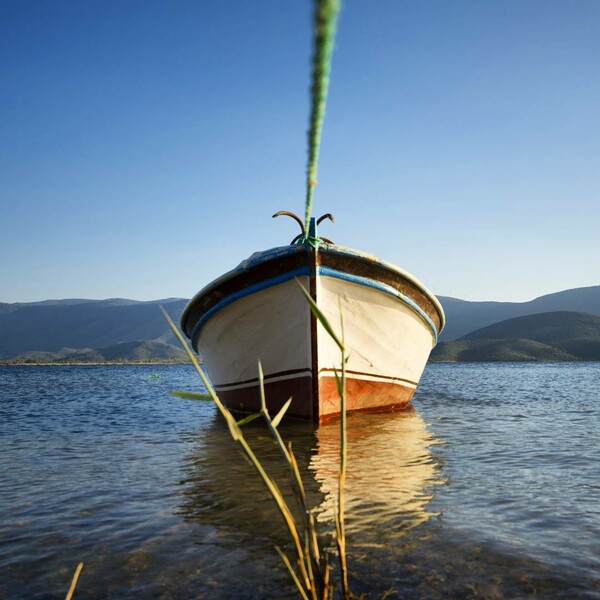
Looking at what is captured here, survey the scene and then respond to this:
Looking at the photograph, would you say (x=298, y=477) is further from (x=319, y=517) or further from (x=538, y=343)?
(x=538, y=343)

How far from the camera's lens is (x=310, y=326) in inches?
339

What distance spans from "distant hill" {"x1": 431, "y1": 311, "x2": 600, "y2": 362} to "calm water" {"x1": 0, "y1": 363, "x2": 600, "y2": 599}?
9735 cm

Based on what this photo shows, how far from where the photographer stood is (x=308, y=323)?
28.3ft

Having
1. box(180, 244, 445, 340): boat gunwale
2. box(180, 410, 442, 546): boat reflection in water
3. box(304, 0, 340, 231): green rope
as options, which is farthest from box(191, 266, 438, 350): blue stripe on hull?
box(304, 0, 340, 231): green rope

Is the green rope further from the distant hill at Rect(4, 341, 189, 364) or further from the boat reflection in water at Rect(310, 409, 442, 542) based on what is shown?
the distant hill at Rect(4, 341, 189, 364)

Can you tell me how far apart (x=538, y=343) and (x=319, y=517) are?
11051 centimetres

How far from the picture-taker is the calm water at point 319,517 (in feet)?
9.71

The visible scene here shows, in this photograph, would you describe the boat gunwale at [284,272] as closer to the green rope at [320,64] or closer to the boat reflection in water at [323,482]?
the boat reflection in water at [323,482]

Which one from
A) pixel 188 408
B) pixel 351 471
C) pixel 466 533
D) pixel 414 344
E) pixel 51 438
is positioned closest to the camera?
pixel 466 533

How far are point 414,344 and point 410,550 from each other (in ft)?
26.0

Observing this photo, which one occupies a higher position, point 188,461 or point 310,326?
point 310,326

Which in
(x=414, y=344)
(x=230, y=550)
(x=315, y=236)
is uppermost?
(x=315, y=236)

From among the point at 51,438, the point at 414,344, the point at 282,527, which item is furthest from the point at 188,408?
the point at 282,527

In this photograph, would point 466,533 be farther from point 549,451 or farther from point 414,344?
point 414,344
